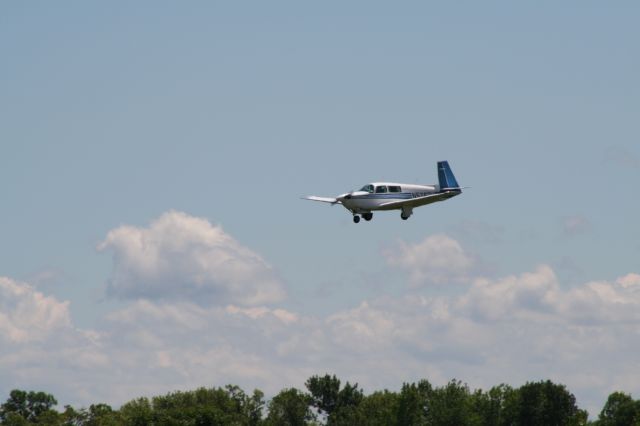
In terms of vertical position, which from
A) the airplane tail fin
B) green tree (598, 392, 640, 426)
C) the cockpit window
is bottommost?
green tree (598, 392, 640, 426)

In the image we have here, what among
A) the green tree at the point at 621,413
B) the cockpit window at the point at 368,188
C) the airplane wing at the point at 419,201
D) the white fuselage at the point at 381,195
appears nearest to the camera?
the white fuselage at the point at 381,195

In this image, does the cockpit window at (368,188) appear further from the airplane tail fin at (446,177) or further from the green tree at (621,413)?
the green tree at (621,413)

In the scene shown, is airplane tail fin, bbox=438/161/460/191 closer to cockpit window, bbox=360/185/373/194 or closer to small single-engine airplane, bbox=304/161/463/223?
small single-engine airplane, bbox=304/161/463/223

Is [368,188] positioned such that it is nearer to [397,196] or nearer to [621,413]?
[397,196]

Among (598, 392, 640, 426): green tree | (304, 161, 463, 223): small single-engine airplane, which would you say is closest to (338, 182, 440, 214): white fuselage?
(304, 161, 463, 223): small single-engine airplane

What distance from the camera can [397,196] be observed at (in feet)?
431

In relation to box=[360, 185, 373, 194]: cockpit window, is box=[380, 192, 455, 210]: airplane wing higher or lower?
lower

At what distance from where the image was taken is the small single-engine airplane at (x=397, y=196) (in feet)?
422

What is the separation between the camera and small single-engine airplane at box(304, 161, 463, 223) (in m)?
128

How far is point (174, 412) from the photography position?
19538cm

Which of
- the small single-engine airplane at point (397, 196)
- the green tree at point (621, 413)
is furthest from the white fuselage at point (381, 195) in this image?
the green tree at point (621, 413)

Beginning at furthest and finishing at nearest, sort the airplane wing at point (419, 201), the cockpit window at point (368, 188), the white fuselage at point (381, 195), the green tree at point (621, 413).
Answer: the green tree at point (621, 413) → the airplane wing at point (419, 201) → the cockpit window at point (368, 188) → the white fuselage at point (381, 195)

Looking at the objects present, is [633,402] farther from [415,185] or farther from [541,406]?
[415,185]

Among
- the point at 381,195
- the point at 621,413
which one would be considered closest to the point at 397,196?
the point at 381,195
